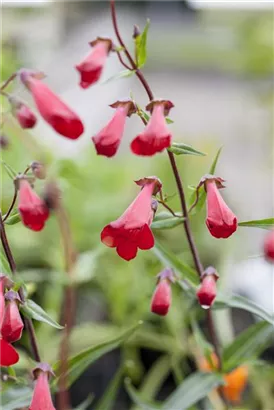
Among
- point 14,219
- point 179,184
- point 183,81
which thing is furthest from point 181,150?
point 183,81

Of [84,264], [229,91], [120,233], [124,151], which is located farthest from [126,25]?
[120,233]

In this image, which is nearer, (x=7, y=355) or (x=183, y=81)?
(x=7, y=355)

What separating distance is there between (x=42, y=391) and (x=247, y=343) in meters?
0.21

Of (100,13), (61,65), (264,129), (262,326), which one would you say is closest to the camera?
(262,326)

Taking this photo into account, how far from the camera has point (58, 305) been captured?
3.15ft

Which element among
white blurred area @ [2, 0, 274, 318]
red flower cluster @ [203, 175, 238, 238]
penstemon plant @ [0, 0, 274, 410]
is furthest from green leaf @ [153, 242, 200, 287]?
white blurred area @ [2, 0, 274, 318]

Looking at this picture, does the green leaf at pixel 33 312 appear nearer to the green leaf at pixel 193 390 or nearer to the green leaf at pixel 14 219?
the green leaf at pixel 14 219

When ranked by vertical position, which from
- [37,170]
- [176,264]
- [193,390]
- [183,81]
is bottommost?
[183,81]

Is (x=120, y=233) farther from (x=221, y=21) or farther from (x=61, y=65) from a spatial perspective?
(x=221, y=21)

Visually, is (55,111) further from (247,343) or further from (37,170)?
(247,343)

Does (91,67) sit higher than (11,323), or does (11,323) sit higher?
(91,67)

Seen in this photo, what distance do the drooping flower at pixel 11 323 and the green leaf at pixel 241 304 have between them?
181 mm

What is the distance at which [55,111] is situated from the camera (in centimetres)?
43

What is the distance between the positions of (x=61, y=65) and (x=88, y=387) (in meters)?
2.23
